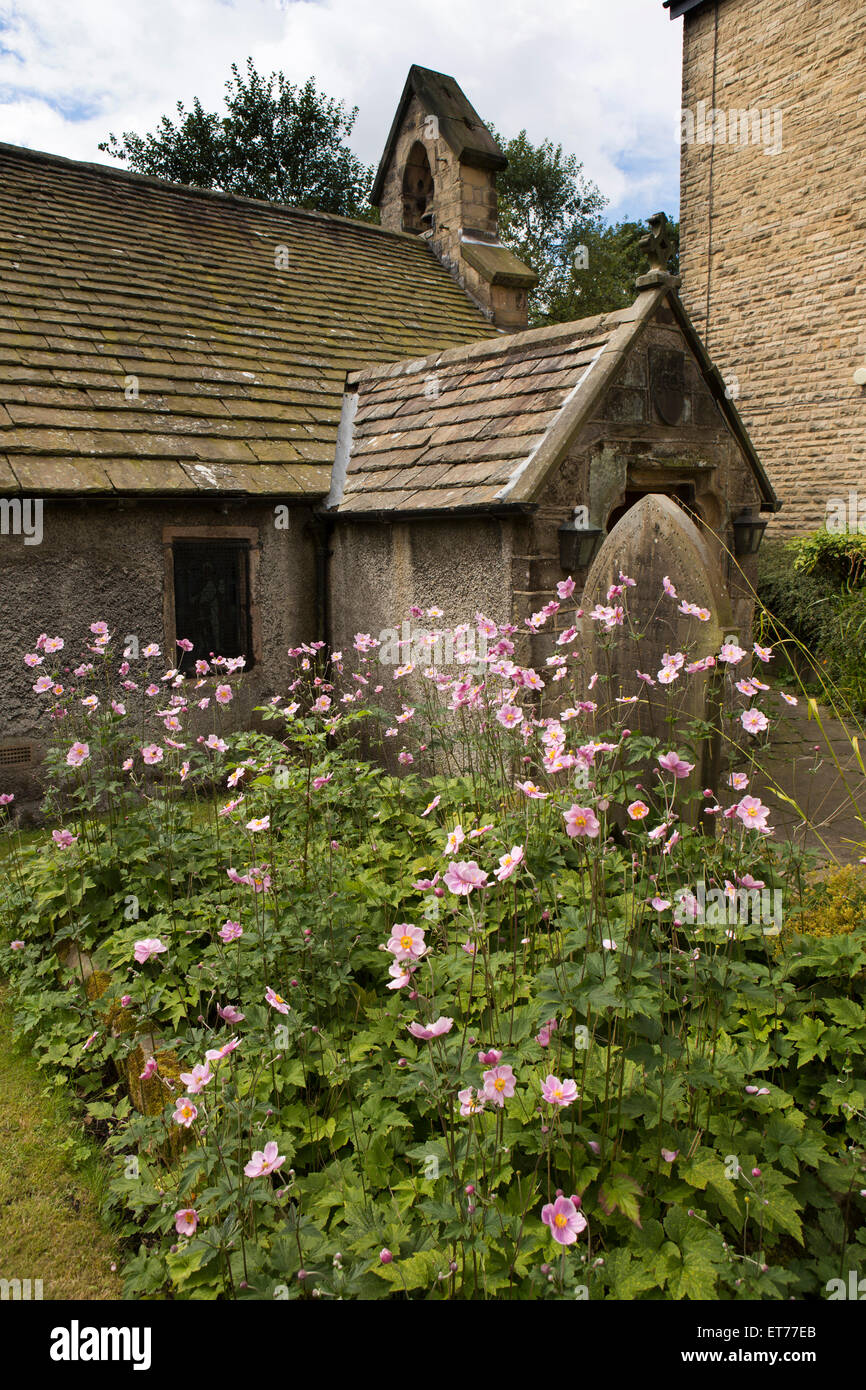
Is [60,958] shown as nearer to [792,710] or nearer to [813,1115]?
[813,1115]

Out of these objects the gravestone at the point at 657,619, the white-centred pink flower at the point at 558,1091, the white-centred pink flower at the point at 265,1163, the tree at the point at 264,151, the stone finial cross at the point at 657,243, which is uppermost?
the tree at the point at 264,151

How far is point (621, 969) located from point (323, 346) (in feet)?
28.6

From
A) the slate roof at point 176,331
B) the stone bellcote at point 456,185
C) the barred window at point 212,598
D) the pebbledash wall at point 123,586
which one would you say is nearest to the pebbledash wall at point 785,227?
the stone bellcote at point 456,185

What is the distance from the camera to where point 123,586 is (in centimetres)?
686

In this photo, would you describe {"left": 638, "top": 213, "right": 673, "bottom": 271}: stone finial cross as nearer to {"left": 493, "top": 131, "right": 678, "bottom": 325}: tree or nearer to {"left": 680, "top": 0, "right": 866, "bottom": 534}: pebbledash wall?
{"left": 680, "top": 0, "right": 866, "bottom": 534}: pebbledash wall

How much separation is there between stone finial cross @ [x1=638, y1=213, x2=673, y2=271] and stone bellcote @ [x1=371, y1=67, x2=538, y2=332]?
6971 mm

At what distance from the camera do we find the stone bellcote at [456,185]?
42.0ft

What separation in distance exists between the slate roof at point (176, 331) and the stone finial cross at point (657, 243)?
325 centimetres

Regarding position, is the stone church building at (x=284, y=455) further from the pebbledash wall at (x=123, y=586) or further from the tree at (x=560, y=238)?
the tree at (x=560, y=238)

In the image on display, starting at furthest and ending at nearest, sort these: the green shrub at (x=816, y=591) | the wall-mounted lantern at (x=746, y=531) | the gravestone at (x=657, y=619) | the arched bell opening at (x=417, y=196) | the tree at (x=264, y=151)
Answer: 1. the tree at (x=264, y=151)
2. the arched bell opening at (x=417, y=196)
3. the green shrub at (x=816, y=591)
4. the wall-mounted lantern at (x=746, y=531)
5. the gravestone at (x=657, y=619)

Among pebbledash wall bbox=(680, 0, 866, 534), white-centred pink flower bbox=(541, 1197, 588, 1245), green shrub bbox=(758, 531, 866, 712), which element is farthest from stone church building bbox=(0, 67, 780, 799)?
pebbledash wall bbox=(680, 0, 866, 534)

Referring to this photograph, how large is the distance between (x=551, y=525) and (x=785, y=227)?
39.4 ft

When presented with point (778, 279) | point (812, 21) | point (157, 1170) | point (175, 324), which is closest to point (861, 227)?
point (778, 279)
